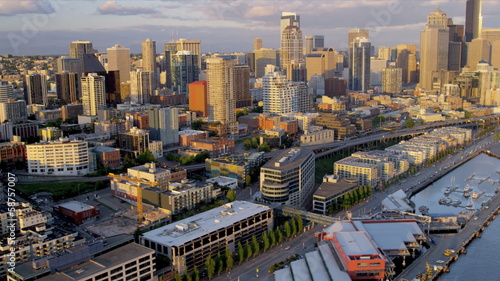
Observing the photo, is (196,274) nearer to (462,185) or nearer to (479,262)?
(479,262)

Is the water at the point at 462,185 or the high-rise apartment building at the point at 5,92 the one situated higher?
the high-rise apartment building at the point at 5,92

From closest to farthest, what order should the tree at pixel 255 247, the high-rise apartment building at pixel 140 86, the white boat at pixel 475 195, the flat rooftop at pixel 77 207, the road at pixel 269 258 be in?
1. the road at pixel 269 258
2. the tree at pixel 255 247
3. the flat rooftop at pixel 77 207
4. the white boat at pixel 475 195
5. the high-rise apartment building at pixel 140 86

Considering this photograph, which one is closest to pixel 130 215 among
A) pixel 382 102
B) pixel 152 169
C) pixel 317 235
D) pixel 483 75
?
pixel 152 169

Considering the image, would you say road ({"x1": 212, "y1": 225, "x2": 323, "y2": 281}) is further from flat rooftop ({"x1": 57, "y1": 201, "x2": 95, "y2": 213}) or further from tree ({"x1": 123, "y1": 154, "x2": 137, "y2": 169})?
tree ({"x1": 123, "y1": 154, "x2": 137, "y2": 169})

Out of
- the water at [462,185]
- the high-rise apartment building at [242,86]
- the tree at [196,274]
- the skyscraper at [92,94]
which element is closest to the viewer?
the tree at [196,274]

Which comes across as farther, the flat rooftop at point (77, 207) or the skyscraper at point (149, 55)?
the skyscraper at point (149, 55)

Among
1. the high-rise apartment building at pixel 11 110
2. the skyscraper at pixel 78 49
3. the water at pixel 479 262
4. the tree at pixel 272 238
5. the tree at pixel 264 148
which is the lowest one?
the water at pixel 479 262

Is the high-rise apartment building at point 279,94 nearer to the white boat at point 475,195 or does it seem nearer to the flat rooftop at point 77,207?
the white boat at point 475,195

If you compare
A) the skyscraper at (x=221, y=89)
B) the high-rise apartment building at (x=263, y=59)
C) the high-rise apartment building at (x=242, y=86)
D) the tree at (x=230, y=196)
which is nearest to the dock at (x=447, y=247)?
the tree at (x=230, y=196)
